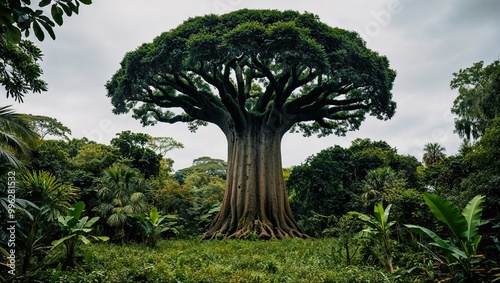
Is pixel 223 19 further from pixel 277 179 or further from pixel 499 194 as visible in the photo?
pixel 499 194

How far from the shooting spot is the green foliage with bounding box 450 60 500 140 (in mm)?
18109

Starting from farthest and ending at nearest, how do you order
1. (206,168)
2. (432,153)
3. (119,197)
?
(206,168) → (432,153) → (119,197)

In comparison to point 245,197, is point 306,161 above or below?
above

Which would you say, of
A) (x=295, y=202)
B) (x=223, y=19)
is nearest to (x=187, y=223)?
(x=295, y=202)

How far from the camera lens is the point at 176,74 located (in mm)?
15242

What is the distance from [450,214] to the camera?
4.89 metres

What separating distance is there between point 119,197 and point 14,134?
6.71m

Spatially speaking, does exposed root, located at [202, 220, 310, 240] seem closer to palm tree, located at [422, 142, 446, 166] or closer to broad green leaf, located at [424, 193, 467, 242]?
broad green leaf, located at [424, 193, 467, 242]

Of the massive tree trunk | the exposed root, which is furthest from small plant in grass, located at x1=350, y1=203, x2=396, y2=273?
the massive tree trunk

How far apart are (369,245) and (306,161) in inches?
574

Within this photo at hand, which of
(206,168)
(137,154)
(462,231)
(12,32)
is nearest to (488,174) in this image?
(462,231)

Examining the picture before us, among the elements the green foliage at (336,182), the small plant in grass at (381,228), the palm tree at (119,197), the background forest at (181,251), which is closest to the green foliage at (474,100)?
the green foliage at (336,182)

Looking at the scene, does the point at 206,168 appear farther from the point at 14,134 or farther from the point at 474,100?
the point at 14,134

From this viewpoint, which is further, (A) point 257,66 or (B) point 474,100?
(B) point 474,100
